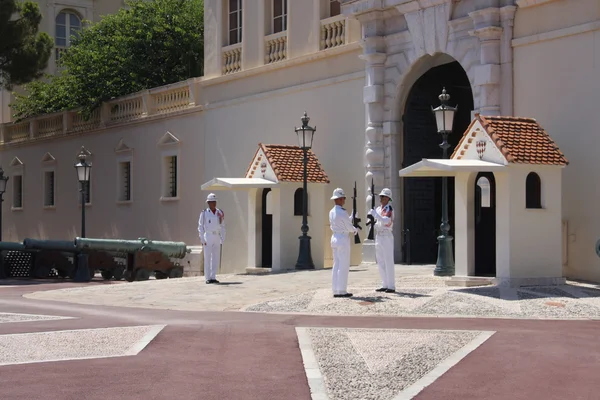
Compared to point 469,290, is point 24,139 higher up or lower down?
higher up

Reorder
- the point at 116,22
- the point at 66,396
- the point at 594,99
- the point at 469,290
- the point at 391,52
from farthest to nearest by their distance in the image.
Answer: the point at 116,22, the point at 391,52, the point at 594,99, the point at 469,290, the point at 66,396

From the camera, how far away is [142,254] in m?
27.3

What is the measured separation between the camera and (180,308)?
17516 millimetres

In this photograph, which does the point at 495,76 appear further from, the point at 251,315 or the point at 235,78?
the point at 235,78

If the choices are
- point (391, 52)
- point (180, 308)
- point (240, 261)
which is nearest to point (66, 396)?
point (180, 308)

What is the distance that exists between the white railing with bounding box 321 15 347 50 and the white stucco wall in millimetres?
6298

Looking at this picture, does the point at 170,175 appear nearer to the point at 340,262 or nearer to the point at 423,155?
the point at 423,155

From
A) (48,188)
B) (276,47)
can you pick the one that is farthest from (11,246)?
(48,188)

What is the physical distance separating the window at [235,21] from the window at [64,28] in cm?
1684

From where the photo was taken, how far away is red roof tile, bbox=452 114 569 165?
17984 mm

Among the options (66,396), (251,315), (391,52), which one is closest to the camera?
(66,396)

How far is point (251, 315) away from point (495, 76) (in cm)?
837

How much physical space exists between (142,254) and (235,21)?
787 cm

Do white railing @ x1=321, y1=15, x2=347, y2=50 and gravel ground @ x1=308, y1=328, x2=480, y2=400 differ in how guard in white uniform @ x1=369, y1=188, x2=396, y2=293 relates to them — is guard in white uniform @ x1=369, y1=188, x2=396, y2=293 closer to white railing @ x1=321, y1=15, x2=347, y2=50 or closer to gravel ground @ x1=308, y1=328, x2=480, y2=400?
gravel ground @ x1=308, y1=328, x2=480, y2=400
